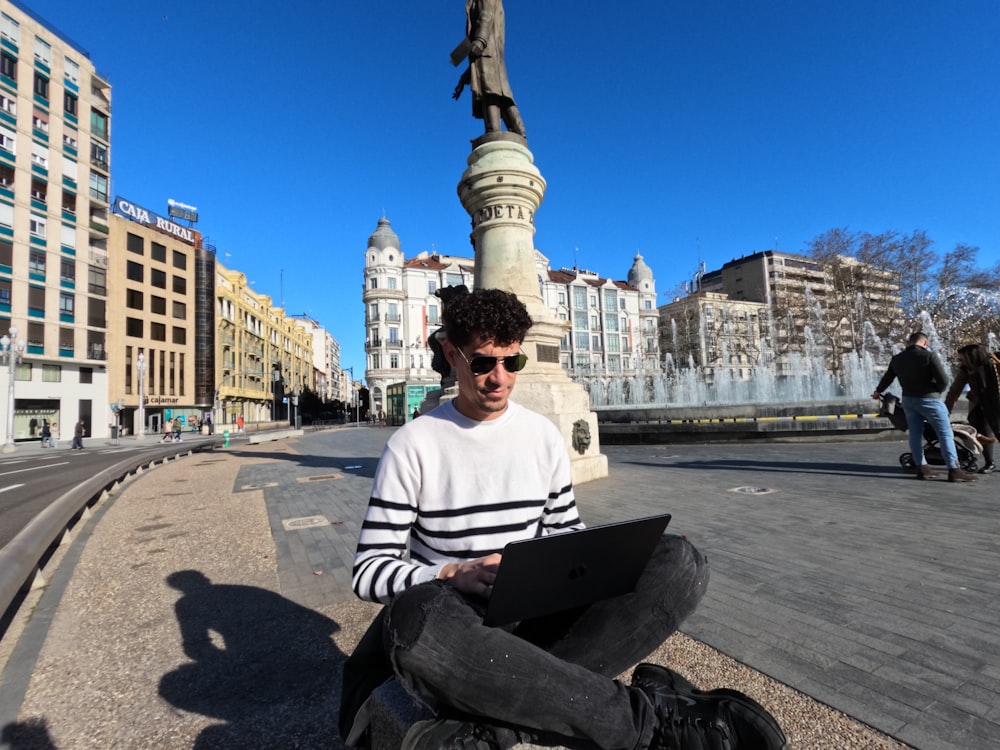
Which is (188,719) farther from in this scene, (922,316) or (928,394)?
(922,316)

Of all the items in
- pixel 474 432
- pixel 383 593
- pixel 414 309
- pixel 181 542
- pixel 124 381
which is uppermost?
pixel 414 309

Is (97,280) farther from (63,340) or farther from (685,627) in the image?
(685,627)

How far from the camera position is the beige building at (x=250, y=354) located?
49000mm

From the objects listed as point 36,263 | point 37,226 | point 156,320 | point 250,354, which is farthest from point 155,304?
point 250,354

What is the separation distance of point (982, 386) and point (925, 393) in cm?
81

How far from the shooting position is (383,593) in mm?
1371

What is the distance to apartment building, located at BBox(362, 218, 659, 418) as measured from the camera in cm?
5428

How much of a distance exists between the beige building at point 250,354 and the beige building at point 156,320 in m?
1.88

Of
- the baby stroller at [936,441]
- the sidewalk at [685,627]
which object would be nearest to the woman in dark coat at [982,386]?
the baby stroller at [936,441]

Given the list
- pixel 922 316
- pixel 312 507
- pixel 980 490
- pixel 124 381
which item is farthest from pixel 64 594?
pixel 124 381

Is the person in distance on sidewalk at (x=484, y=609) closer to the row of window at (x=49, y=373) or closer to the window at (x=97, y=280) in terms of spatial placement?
the row of window at (x=49, y=373)

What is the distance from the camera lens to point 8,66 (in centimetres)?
3209

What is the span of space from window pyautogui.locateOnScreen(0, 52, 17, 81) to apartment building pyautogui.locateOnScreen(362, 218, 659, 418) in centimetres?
2987

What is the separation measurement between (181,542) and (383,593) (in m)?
4.71
